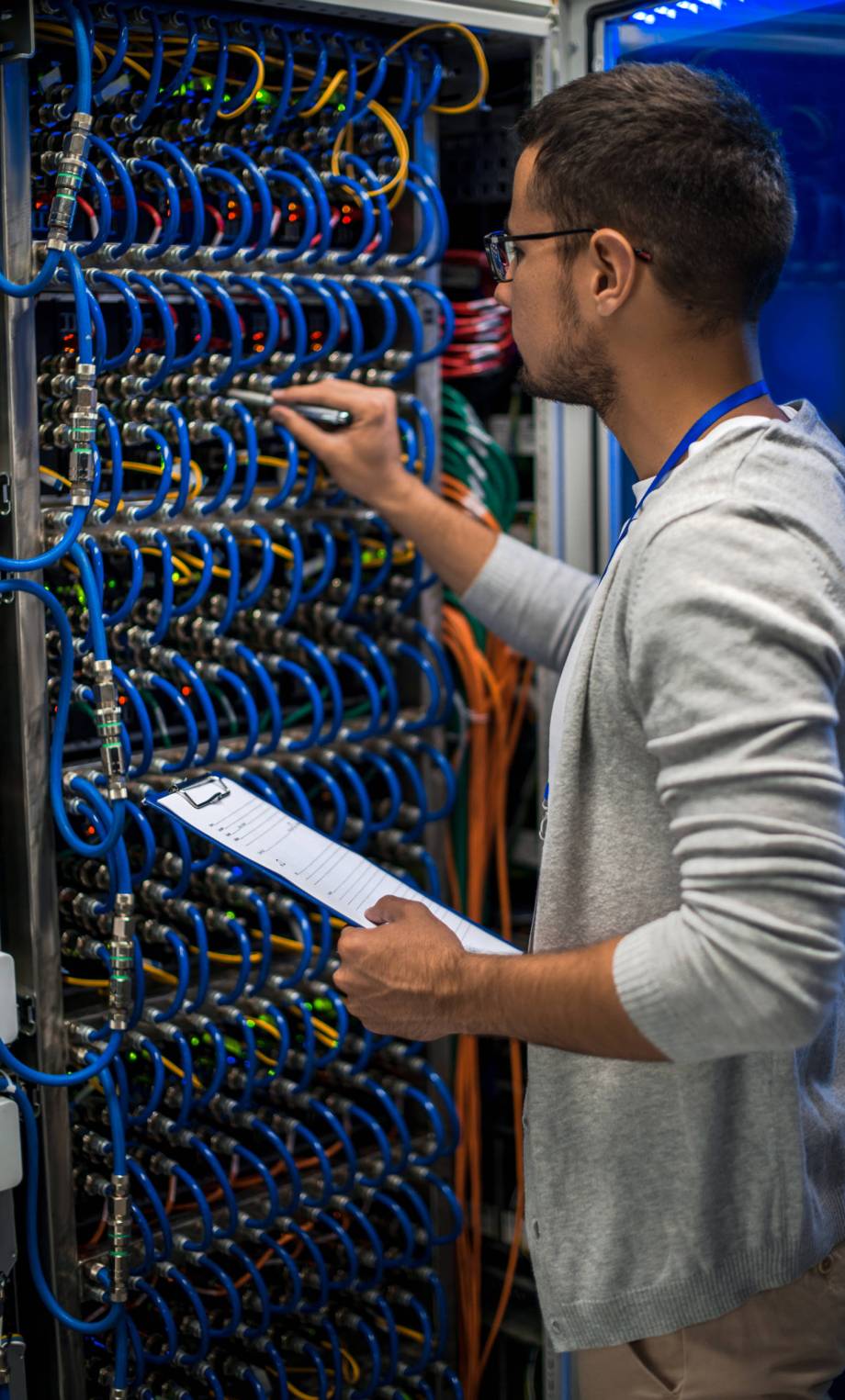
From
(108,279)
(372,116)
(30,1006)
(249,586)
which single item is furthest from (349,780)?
(372,116)

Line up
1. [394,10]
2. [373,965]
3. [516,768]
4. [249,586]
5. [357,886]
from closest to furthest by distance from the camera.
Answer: [373,965]
[357,886]
[394,10]
[249,586]
[516,768]

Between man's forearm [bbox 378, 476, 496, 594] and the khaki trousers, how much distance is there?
116 centimetres

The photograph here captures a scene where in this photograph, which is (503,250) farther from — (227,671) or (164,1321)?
(164,1321)

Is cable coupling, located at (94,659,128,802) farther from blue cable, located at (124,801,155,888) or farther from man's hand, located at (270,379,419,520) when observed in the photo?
man's hand, located at (270,379,419,520)

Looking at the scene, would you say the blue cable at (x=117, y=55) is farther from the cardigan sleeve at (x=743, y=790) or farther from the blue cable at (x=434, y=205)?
the cardigan sleeve at (x=743, y=790)

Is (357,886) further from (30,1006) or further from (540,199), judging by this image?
(540,199)

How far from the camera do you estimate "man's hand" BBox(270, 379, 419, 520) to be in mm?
2342

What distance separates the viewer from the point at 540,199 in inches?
67.6

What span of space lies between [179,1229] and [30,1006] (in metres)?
0.46

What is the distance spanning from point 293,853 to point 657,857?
466mm

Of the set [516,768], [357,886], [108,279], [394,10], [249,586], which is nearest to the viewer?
[357,886]

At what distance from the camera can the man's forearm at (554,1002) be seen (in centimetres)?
146

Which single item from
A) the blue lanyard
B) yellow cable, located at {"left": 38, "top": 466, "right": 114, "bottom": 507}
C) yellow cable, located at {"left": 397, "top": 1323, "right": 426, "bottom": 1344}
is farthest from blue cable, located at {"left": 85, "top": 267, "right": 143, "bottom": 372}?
yellow cable, located at {"left": 397, "top": 1323, "right": 426, "bottom": 1344}

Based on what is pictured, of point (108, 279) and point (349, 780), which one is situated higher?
point (108, 279)
